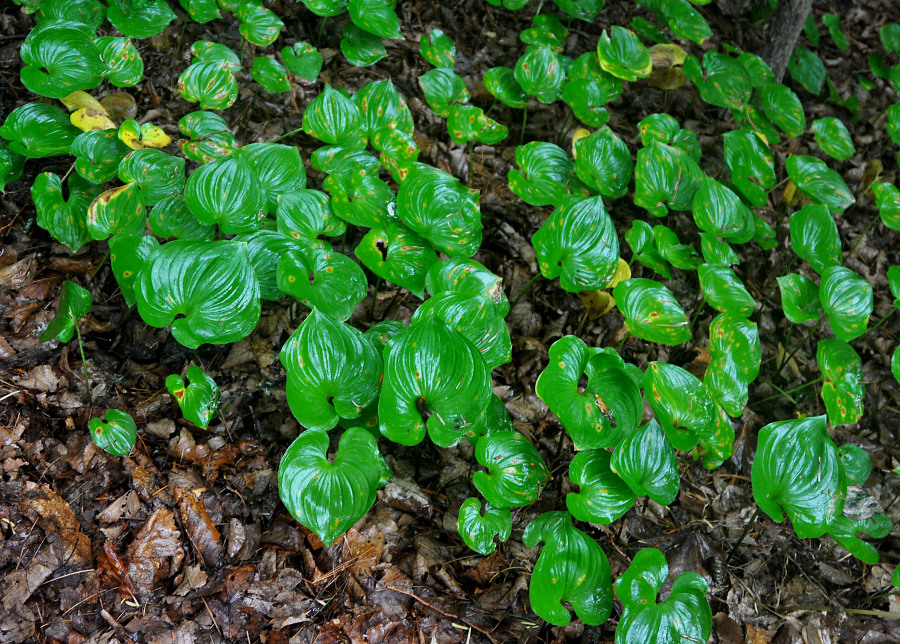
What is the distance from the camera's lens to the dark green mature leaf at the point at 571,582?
1.93 meters

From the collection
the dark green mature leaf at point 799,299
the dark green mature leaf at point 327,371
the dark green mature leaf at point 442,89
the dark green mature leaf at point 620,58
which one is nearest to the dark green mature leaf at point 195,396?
the dark green mature leaf at point 327,371

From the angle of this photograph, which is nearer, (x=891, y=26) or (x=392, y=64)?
(x=392, y=64)

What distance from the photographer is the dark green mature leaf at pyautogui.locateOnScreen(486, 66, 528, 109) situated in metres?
3.37

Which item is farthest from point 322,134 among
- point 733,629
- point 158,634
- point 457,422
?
point 733,629

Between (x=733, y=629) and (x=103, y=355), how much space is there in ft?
9.44

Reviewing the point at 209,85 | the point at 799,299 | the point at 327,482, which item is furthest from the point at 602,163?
the point at 327,482

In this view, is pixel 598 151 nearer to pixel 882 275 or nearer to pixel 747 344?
pixel 747 344

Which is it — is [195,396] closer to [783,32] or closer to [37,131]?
[37,131]

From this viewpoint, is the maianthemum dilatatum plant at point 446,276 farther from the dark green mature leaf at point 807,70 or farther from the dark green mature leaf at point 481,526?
the dark green mature leaf at point 807,70

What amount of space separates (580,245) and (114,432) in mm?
2000

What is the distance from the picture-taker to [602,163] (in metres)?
3.04

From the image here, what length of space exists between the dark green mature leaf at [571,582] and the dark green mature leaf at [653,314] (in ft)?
3.16

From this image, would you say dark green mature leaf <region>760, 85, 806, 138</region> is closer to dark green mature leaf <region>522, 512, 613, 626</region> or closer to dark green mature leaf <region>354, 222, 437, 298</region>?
dark green mature leaf <region>354, 222, 437, 298</region>

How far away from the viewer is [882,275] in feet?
13.2
